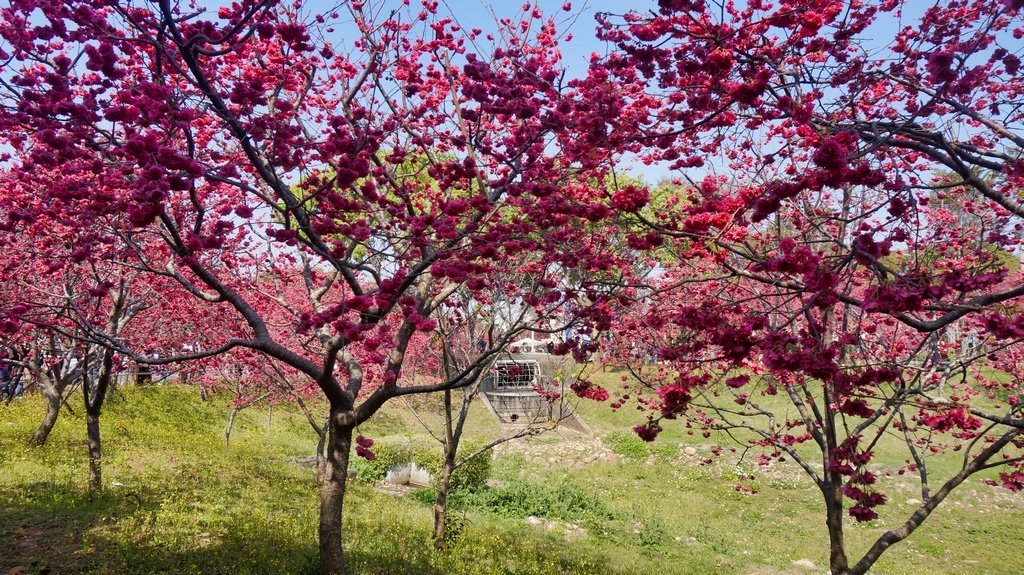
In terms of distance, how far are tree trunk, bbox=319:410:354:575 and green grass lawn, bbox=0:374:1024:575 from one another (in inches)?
16.3

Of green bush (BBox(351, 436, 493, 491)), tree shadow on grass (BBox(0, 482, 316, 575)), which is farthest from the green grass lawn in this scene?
green bush (BBox(351, 436, 493, 491))

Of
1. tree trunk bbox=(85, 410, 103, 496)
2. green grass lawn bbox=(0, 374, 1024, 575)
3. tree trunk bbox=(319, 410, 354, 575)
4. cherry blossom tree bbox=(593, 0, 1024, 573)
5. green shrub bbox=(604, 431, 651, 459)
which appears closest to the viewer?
cherry blossom tree bbox=(593, 0, 1024, 573)

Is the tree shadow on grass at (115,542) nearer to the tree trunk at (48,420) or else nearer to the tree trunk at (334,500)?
the tree trunk at (334,500)

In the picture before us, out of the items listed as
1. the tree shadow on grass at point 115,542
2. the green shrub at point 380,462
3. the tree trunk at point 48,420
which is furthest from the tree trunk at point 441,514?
the tree trunk at point 48,420

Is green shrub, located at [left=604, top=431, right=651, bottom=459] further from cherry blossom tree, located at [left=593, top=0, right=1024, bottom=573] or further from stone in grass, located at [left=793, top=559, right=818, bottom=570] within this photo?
cherry blossom tree, located at [left=593, top=0, right=1024, bottom=573]

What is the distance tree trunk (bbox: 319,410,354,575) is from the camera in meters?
5.79

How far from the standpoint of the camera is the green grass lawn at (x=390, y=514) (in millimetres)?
6367

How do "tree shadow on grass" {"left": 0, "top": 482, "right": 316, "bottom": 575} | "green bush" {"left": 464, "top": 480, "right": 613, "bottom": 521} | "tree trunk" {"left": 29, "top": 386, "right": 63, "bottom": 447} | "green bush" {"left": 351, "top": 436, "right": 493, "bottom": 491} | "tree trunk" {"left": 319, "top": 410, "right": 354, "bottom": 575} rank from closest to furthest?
"tree shadow on grass" {"left": 0, "top": 482, "right": 316, "bottom": 575} < "tree trunk" {"left": 319, "top": 410, "right": 354, "bottom": 575} < "tree trunk" {"left": 29, "top": 386, "right": 63, "bottom": 447} < "green bush" {"left": 464, "top": 480, "right": 613, "bottom": 521} < "green bush" {"left": 351, "top": 436, "right": 493, "bottom": 491}

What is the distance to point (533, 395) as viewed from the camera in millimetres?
23828

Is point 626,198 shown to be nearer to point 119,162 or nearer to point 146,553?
point 119,162

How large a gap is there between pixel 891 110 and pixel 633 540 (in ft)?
27.4

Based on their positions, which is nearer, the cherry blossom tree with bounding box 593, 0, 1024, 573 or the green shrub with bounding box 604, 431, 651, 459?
the cherry blossom tree with bounding box 593, 0, 1024, 573

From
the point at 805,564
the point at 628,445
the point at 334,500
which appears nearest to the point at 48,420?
the point at 334,500

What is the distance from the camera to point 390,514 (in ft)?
32.6
